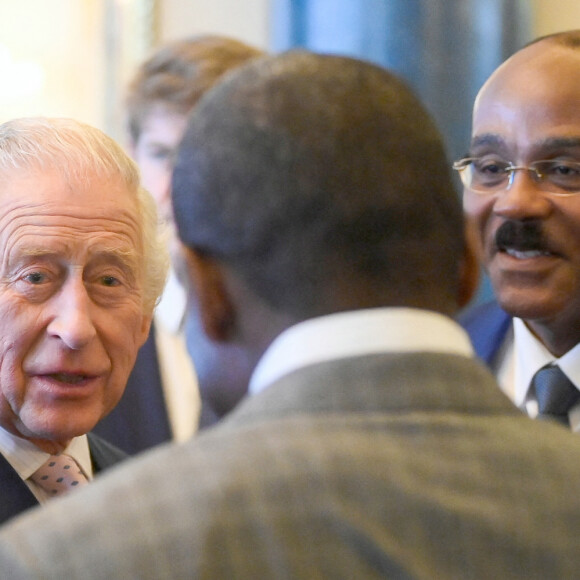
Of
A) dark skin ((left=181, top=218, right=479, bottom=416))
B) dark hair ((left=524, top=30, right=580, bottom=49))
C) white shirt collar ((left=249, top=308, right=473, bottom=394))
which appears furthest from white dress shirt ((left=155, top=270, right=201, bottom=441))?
white shirt collar ((left=249, top=308, right=473, bottom=394))

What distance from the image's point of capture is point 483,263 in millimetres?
2613

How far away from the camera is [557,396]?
246 centimetres

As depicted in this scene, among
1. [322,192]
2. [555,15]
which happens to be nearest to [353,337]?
[322,192]

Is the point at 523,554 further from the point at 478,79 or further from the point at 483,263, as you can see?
the point at 478,79

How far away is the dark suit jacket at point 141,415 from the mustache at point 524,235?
3.13 ft

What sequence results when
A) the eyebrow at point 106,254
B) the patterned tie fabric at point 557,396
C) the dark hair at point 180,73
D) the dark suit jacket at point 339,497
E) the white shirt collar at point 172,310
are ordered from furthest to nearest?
the dark hair at point 180,73
the white shirt collar at point 172,310
the patterned tie fabric at point 557,396
the eyebrow at point 106,254
the dark suit jacket at point 339,497

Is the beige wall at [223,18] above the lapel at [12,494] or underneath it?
above

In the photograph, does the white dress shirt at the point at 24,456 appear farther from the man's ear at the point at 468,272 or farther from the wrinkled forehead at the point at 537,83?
the wrinkled forehead at the point at 537,83

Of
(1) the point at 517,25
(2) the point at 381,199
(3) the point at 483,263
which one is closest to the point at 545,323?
(3) the point at 483,263

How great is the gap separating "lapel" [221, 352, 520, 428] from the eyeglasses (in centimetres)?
135

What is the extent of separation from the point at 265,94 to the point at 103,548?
21.4 inches

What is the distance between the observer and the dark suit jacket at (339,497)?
1114mm

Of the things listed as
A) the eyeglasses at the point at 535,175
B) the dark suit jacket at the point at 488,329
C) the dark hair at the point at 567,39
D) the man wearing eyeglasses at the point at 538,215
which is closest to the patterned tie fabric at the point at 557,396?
the man wearing eyeglasses at the point at 538,215

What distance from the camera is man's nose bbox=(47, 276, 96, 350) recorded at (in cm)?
198
